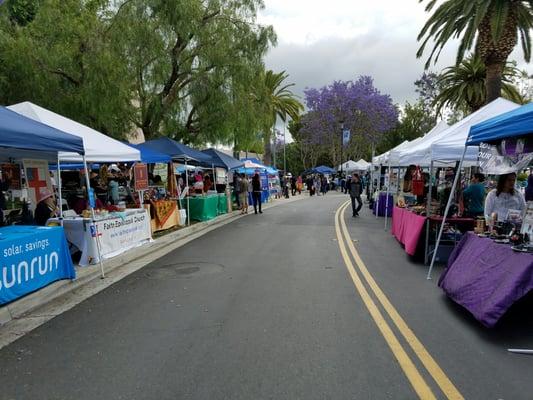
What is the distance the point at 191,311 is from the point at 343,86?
4586 cm

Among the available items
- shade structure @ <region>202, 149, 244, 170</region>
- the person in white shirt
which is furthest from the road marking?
shade structure @ <region>202, 149, 244, 170</region>

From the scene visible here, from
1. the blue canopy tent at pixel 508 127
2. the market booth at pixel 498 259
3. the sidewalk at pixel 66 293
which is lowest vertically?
the sidewalk at pixel 66 293

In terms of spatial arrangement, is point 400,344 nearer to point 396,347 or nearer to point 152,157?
point 396,347

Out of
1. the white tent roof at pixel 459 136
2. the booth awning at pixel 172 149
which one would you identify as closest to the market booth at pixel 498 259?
the white tent roof at pixel 459 136

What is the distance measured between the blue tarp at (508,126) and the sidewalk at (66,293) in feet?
21.1

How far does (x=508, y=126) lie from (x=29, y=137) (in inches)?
266

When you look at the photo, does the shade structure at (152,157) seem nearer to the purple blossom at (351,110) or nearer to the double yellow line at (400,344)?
the double yellow line at (400,344)

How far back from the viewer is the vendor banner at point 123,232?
895 centimetres

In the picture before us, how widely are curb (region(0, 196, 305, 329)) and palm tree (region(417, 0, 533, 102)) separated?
13.1 m

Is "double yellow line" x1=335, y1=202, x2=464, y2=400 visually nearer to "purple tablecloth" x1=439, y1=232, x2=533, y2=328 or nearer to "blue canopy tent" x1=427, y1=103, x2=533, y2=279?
"purple tablecloth" x1=439, y1=232, x2=533, y2=328

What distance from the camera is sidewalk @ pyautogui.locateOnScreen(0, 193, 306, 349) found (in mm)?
5293

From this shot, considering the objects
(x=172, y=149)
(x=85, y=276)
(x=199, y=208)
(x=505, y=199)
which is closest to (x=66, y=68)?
(x=172, y=149)

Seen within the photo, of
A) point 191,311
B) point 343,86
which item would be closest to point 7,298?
point 191,311

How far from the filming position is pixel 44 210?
8711 mm
